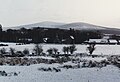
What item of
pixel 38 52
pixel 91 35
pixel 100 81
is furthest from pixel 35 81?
pixel 91 35

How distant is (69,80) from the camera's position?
20.6 metres

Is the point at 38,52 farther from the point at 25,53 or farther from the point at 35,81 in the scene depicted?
the point at 35,81

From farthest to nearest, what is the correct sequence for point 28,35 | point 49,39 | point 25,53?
point 28,35 < point 49,39 < point 25,53

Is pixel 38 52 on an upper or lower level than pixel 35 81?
lower

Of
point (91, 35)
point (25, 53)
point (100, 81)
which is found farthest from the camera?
point (91, 35)

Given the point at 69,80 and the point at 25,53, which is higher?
the point at 69,80

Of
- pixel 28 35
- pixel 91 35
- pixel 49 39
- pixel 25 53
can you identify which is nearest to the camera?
pixel 25 53

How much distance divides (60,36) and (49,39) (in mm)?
7101

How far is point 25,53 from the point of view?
61594 millimetres

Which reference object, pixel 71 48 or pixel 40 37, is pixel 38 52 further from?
pixel 40 37

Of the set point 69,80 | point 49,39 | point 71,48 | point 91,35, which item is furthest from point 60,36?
point 69,80

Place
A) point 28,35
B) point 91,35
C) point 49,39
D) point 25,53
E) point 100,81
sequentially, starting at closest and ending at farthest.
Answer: point 100,81, point 25,53, point 49,39, point 28,35, point 91,35

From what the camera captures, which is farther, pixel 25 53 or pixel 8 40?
pixel 8 40

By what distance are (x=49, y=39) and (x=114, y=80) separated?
280 feet
